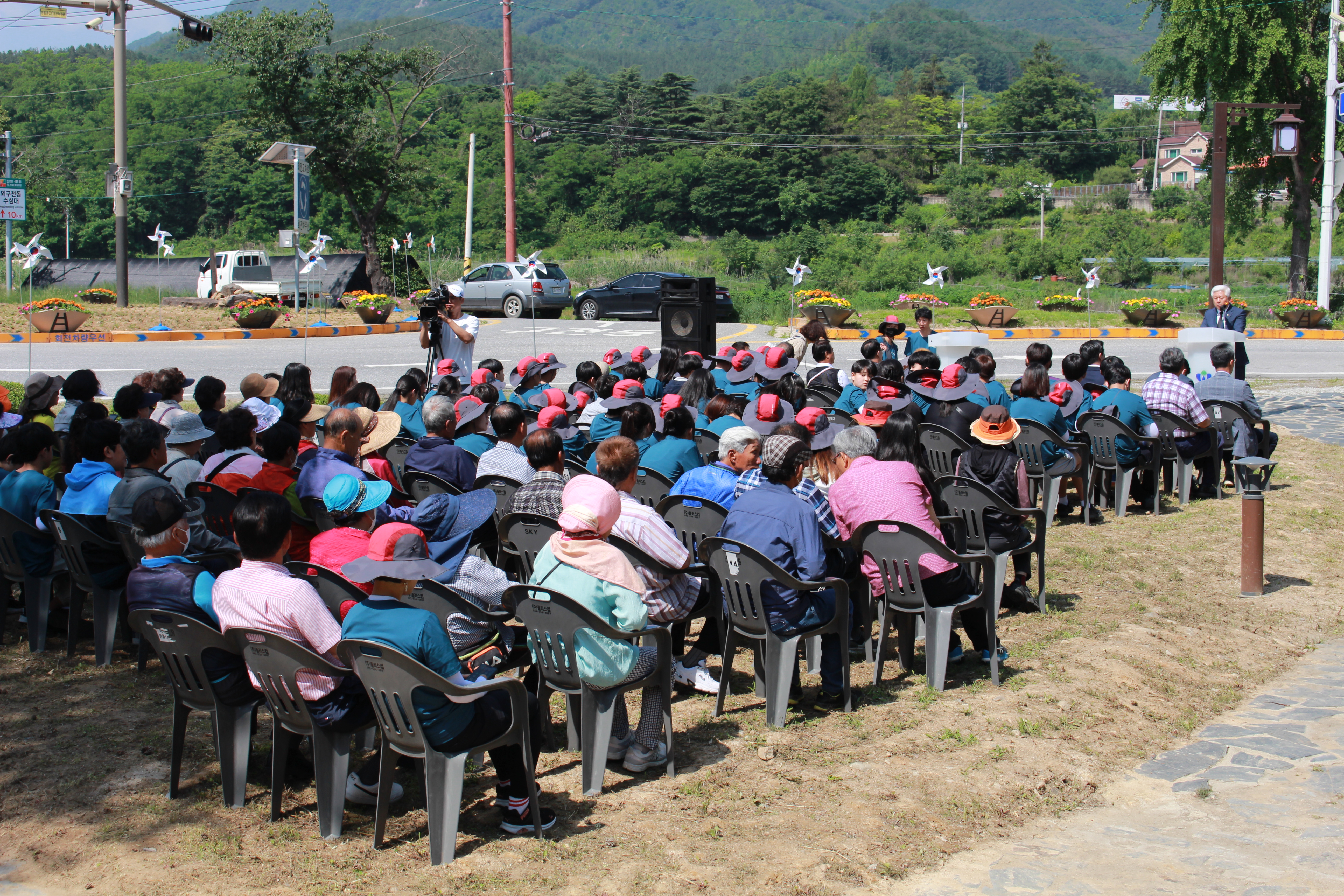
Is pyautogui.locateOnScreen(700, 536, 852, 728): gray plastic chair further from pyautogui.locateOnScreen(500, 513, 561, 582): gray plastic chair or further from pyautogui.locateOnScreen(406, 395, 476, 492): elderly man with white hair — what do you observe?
pyautogui.locateOnScreen(406, 395, 476, 492): elderly man with white hair

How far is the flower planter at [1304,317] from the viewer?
90.7ft

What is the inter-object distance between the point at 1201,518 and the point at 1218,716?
4.06m

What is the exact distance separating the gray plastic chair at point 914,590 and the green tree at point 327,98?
95.0 ft

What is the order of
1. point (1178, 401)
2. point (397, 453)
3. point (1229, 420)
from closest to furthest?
1. point (397, 453)
2. point (1178, 401)
3. point (1229, 420)

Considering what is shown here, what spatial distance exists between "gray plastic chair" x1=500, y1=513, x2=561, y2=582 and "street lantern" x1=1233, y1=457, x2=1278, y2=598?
4.45 meters

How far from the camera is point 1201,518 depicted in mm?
8859

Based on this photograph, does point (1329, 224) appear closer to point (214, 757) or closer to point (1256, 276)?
point (214, 757)

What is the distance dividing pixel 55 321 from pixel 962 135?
88.6m

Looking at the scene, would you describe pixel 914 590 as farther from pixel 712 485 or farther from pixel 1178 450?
pixel 1178 450

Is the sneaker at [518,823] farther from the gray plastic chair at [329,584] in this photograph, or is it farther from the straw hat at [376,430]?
the straw hat at [376,430]

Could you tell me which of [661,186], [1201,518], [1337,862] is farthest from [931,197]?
[1337,862]

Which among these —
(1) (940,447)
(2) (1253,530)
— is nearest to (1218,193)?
(1) (940,447)

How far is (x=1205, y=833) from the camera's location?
4055 millimetres

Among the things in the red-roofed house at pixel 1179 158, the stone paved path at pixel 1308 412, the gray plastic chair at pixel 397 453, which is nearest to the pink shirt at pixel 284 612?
the gray plastic chair at pixel 397 453
